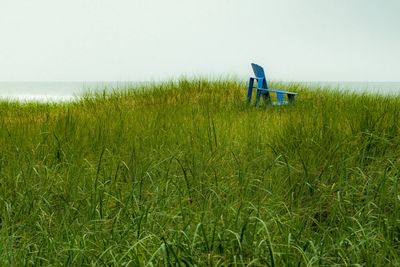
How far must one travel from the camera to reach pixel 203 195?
3012mm

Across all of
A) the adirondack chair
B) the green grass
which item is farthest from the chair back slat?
the green grass

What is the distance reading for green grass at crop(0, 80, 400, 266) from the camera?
8.01 feet

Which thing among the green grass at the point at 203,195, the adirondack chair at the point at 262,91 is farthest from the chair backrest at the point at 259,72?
the green grass at the point at 203,195

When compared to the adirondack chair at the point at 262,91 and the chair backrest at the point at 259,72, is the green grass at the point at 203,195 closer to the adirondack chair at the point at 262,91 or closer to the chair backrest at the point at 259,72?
the adirondack chair at the point at 262,91

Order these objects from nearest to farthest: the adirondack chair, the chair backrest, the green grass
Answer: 1. the green grass
2. the adirondack chair
3. the chair backrest

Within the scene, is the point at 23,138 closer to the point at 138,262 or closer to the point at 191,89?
the point at 138,262

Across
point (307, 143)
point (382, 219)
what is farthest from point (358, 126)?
point (382, 219)

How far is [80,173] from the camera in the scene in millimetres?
3613

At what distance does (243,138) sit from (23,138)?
6.58 ft

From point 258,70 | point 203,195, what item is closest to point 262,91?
point 258,70

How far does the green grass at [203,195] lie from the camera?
2.44 meters

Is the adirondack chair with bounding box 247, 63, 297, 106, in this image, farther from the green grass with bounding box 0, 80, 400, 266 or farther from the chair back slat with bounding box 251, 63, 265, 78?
the green grass with bounding box 0, 80, 400, 266

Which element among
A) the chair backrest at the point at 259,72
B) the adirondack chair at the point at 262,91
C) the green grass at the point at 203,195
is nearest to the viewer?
the green grass at the point at 203,195

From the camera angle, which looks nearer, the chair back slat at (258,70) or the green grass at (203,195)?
the green grass at (203,195)
